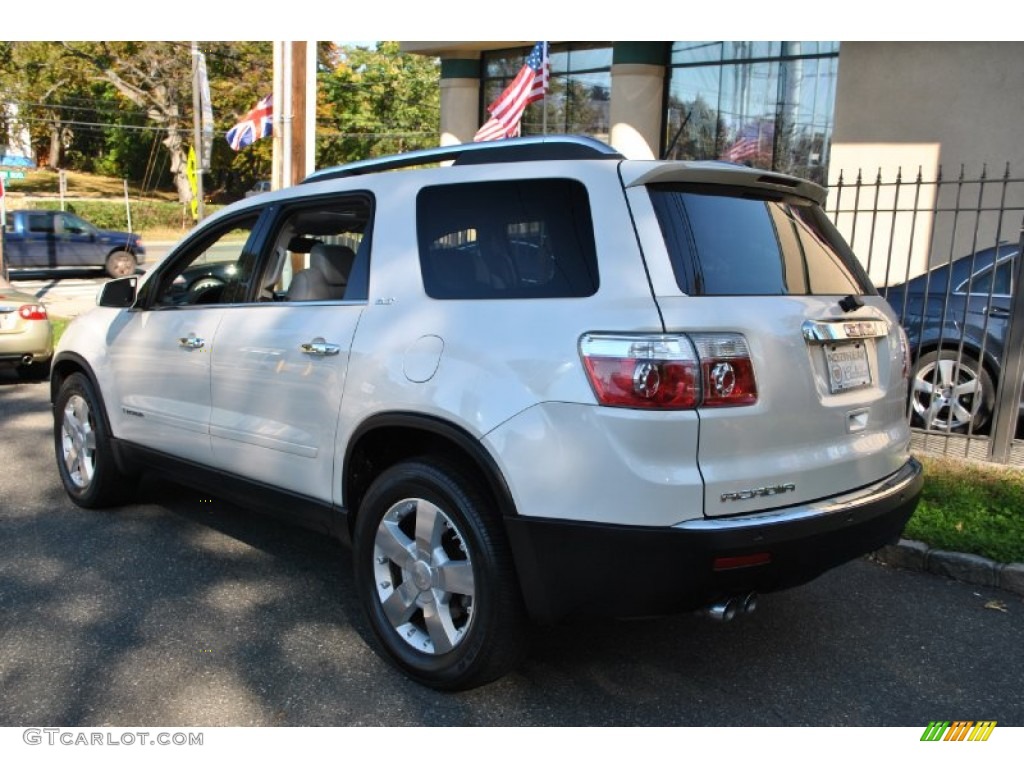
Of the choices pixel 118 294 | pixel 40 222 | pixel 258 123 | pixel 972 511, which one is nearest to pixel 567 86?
pixel 258 123

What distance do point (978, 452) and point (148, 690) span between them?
563 cm

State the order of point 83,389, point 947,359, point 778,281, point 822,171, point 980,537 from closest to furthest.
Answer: point 778,281, point 980,537, point 83,389, point 947,359, point 822,171

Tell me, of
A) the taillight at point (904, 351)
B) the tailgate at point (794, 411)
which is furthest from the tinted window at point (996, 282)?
the tailgate at point (794, 411)

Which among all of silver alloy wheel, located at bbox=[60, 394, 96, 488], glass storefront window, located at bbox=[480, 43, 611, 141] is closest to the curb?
silver alloy wheel, located at bbox=[60, 394, 96, 488]

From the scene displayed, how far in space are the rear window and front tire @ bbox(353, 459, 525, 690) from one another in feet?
3.45

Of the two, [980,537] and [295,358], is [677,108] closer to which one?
[980,537]

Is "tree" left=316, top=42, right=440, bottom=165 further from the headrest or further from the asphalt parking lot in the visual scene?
the asphalt parking lot

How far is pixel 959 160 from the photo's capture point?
9.31 metres

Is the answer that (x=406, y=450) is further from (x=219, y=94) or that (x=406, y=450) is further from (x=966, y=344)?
(x=219, y=94)

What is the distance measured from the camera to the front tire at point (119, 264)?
23562 mm

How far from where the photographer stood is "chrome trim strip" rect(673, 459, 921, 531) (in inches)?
102

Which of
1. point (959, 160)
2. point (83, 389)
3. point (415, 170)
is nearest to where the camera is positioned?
point (415, 170)
